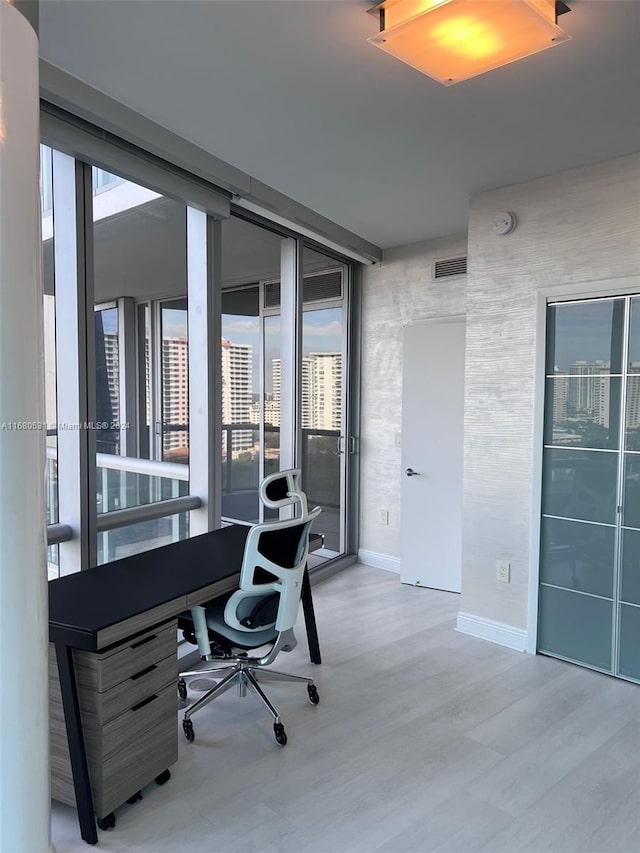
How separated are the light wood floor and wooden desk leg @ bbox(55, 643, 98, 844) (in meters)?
0.08

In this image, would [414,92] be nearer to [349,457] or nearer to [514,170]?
[514,170]

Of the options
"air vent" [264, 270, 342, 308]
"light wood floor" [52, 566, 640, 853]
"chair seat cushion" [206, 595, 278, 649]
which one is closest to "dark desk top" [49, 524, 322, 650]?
"chair seat cushion" [206, 595, 278, 649]

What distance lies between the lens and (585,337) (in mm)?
3234

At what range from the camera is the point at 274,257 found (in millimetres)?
4574

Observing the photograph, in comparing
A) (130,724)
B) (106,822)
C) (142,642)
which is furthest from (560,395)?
(106,822)

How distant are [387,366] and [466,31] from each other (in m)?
3.13

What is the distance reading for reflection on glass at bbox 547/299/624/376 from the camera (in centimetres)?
312

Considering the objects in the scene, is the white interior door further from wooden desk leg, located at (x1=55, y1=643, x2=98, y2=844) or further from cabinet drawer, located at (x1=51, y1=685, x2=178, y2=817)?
wooden desk leg, located at (x1=55, y1=643, x2=98, y2=844)

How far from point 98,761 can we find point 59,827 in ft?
1.07

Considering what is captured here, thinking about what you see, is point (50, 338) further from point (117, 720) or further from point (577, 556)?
point (577, 556)

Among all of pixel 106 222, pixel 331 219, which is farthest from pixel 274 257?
pixel 106 222

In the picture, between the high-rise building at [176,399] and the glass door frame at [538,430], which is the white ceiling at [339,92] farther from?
the high-rise building at [176,399]

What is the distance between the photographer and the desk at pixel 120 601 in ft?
6.40

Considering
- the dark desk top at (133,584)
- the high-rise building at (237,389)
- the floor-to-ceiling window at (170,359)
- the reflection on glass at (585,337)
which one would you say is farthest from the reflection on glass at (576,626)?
the high-rise building at (237,389)
